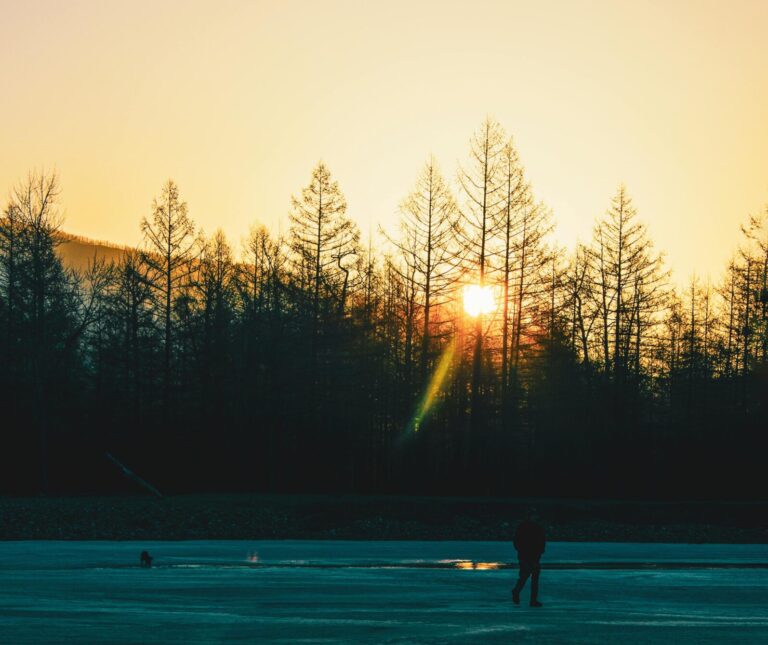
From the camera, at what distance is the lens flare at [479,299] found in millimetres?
52406

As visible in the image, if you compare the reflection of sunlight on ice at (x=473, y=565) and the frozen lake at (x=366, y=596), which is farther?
the reflection of sunlight on ice at (x=473, y=565)

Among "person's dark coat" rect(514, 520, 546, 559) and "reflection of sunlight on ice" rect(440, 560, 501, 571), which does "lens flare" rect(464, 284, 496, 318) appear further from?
"person's dark coat" rect(514, 520, 546, 559)

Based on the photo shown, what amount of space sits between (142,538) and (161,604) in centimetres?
1780

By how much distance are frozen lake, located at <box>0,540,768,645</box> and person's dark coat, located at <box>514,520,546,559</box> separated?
3.02 feet

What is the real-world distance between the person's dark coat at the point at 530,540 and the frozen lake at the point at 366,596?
36.3 inches

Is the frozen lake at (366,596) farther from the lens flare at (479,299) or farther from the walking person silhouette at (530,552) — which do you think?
the lens flare at (479,299)

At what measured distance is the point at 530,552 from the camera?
18328mm

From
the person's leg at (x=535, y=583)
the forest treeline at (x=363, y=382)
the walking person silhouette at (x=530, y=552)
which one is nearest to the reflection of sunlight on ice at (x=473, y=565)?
the walking person silhouette at (x=530, y=552)

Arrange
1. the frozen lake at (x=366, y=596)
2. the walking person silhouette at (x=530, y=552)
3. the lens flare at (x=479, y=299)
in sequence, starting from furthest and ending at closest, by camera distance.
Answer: the lens flare at (x=479, y=299), the walking person silhouette at (x=530, y=552), the frozen lake at (x=366, y=596)

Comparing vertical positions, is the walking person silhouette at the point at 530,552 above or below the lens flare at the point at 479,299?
below

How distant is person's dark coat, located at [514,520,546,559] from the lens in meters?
18.3

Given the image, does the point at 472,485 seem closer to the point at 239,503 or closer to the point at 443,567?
the point at 239,503

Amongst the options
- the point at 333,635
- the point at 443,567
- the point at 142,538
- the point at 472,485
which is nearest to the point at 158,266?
the point at 472,485

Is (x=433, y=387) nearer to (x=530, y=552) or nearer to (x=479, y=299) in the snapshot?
(x=479, y=299)
